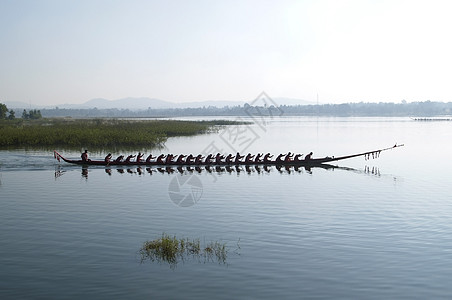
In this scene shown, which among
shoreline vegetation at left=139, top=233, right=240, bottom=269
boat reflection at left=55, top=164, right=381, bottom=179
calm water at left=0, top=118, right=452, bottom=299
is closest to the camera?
calm water at left=0, top=118, right=452, bottom=299

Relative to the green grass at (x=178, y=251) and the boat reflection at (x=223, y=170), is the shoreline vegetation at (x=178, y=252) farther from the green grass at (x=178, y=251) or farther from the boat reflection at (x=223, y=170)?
the boat reflection at (x=223, y=170)

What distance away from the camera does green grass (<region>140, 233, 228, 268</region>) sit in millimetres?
13234

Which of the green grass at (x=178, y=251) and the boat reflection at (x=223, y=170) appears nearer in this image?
the green grass at (x=178, y=251)

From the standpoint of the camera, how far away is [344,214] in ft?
61.8

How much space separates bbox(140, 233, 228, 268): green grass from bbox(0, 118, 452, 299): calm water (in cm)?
28

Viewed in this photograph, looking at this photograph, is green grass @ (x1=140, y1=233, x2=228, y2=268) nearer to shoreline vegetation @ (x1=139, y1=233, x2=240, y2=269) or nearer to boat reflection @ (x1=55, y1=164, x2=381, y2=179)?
shoreline vegetation @ (x1=139, y1=233, x2=240, y2=269)

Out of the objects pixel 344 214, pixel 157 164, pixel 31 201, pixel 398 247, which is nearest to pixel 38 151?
pixel 157 164

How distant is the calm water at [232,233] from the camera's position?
37.6ft

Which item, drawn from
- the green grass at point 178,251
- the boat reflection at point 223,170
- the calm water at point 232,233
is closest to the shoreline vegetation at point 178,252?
the green grass at point 178,251

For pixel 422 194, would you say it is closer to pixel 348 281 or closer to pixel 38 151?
pixel 348 281

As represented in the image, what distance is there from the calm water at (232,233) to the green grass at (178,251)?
0.93 feet

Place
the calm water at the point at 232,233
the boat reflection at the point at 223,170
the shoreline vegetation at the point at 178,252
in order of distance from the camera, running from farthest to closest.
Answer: the boat reflection at the point at 223,170, the shoreline vegetation at the point at 178,252, the calm water at the point at 232,233

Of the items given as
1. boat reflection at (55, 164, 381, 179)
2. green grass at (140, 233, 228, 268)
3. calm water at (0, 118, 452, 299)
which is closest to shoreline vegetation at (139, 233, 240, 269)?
green grass at (140, 233, 228, 268)

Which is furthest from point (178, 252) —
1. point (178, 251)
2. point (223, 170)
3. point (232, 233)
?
point (223, 170)
